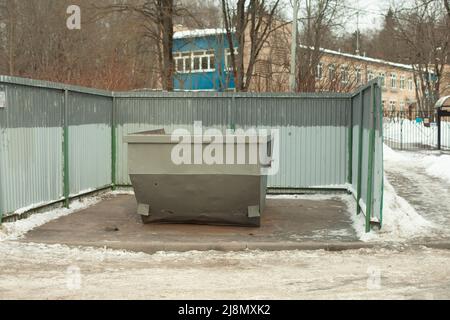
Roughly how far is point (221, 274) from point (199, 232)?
241 centimetres

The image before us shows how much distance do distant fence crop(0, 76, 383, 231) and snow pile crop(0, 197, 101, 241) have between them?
0.77 ft

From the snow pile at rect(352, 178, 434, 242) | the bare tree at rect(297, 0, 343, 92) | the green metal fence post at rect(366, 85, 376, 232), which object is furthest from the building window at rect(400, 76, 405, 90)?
the green metal fence post at rect(366, 85, 376, 232)

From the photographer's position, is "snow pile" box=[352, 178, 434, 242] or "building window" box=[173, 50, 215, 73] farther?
"building window" box=[173, 50, 215, 73]

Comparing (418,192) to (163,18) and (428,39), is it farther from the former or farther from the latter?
(428,39)

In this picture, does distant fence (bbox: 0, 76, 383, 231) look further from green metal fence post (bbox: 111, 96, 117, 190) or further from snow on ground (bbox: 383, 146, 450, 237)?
snow on ground (bbox: 383, 146, 450, 237)

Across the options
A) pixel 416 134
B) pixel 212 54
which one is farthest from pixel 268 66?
pixel 416 134

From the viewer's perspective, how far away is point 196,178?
930 centimetres

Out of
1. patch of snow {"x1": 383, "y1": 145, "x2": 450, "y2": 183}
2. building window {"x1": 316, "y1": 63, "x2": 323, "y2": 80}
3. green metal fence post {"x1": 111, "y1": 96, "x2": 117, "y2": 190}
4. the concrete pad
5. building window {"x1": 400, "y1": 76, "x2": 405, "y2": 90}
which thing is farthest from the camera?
building window {"x1": 400, "y1": 76, "x2": 405, "y2": 90}

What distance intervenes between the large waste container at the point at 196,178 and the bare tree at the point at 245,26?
1386cm

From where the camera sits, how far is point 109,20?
33.1 metres

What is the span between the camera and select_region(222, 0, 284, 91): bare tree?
23344 mm
